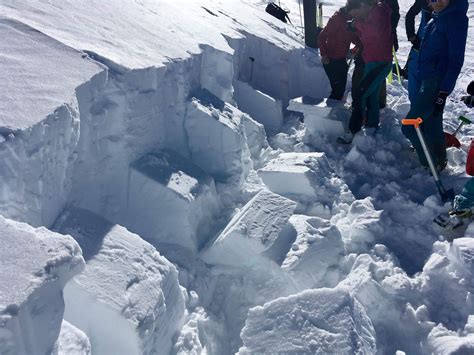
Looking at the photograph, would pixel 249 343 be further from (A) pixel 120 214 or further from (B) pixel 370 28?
(B) pixel 370 28

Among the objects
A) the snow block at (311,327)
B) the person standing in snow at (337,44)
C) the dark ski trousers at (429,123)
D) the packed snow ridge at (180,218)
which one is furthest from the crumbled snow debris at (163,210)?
the person standing in snow at (337,44)

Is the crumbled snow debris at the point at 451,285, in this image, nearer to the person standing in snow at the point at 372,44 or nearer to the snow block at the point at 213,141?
the snow block at the point at 213,141

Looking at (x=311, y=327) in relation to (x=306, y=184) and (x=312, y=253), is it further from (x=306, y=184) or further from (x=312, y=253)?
(x=306, y=184)

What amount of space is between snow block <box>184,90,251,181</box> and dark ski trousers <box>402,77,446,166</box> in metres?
1.63

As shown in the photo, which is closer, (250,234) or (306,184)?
(250,234)

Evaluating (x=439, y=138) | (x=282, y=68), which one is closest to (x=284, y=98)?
(x=282, y=68)

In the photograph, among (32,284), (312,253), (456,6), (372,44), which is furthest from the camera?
(372,44)

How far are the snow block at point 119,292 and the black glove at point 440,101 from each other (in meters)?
2.81

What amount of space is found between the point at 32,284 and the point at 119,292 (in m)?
0.79

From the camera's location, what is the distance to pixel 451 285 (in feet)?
10.9

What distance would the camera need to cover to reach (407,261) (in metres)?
3.84

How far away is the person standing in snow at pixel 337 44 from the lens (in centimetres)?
589

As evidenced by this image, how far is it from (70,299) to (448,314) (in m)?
2.31

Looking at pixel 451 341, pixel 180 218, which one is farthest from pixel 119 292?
pixel 451 341
